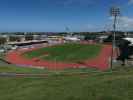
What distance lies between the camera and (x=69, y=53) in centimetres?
7675

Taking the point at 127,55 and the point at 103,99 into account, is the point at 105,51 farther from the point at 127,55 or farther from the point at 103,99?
the point at 103,99

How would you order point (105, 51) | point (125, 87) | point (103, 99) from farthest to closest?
point (105, 51) < point (125, 87) < point (103, 99)

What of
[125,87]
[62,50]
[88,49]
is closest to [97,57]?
[88,49]

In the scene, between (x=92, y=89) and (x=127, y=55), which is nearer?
(x=92, y=89)

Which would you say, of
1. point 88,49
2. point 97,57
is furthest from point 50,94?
point 88,49

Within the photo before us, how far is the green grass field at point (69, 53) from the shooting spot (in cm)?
6881

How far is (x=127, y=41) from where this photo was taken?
5653 cm

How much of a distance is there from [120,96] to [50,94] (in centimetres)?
437

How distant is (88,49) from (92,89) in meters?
63.9

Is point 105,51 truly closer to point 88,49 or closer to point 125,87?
point 88,49

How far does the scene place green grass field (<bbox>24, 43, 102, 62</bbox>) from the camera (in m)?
68.8

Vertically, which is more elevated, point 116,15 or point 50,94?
point 116,15

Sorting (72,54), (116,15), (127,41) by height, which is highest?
(116,15)

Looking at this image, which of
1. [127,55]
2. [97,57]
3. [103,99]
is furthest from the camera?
[97,57]
